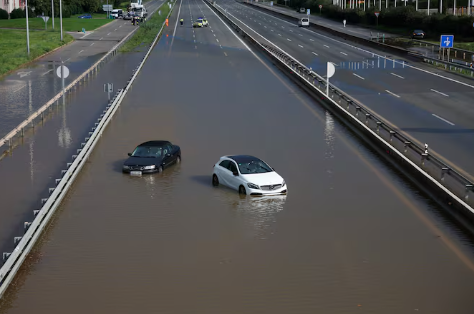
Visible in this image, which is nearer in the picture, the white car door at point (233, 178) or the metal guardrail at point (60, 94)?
the white car door at point (233, 178)

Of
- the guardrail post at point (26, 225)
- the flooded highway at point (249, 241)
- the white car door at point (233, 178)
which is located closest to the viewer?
the flooded highway at point (249, 241)

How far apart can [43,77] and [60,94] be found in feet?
44.8

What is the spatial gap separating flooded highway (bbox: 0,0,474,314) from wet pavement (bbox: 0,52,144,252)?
3.92 ft

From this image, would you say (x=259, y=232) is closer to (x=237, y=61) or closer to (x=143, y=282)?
(x=143, y=282)

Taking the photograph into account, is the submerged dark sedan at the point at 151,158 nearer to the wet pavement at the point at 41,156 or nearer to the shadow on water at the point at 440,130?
the wet pavement at the point at 41,156

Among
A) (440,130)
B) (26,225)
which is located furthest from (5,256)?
(440,130)

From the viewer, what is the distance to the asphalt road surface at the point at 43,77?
44.7 meters

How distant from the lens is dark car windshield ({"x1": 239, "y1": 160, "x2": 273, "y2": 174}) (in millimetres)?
26844

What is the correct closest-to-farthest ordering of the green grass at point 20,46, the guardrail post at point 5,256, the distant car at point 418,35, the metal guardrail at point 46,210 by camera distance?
the metal guardrail at point 46,210 < the guardrail post at point 5,256 < the green grass at point 20,46 < the distant car at point 418,35

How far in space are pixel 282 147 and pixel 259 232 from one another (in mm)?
12957

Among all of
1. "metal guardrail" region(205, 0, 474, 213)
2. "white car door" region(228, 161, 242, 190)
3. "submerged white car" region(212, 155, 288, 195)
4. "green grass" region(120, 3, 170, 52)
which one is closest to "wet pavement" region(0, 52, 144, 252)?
"submerged white car" region(212, 155, 288, 195)

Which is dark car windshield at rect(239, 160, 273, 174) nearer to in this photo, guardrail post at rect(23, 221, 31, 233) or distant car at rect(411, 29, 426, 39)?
guardrail post at rect(23, 221, 31, 233)

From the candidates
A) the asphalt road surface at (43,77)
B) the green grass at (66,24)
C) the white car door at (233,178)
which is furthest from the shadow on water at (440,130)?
the green grass at (66,24)

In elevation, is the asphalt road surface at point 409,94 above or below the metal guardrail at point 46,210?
above
